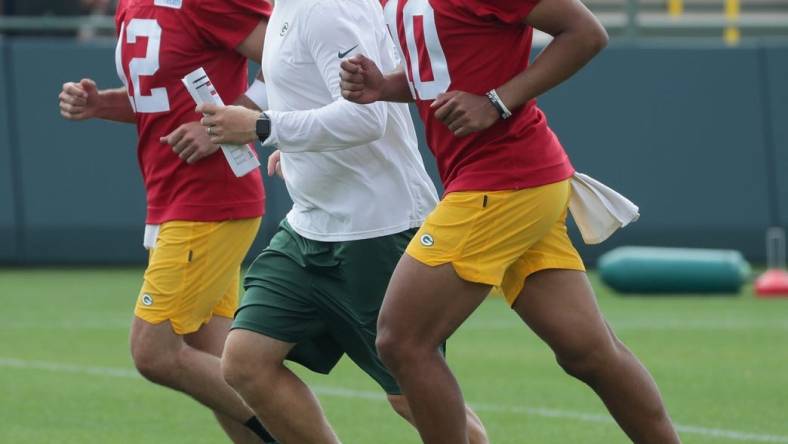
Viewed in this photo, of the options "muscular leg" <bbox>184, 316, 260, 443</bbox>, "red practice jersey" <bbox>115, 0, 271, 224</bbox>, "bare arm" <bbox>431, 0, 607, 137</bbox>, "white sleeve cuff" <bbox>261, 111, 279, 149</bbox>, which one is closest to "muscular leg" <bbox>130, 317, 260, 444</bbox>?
"muscular leg" <bbox>184, 316, 260, 443</bbox>

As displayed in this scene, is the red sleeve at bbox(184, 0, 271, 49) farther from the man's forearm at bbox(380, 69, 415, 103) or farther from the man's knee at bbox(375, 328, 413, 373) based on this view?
the man's knee at bbox(375, 328, 413, 373)

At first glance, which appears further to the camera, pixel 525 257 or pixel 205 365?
pixel 205 365

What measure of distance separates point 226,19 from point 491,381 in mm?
3648

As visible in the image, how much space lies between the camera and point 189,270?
6766 mm

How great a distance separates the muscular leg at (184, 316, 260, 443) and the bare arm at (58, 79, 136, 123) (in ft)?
3.13

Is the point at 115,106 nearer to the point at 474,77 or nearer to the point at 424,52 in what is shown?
the point at 424,52

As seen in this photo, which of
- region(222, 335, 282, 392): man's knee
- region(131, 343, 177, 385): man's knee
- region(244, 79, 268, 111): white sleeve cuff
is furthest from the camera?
region(244, 79, 268, 111): white sleeve cuff

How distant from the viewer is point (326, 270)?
20.1ft

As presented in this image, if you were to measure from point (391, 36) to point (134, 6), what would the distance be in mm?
1346

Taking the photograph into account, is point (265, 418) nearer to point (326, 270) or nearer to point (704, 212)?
point (326, 270)

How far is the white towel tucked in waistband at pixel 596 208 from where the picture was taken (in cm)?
602

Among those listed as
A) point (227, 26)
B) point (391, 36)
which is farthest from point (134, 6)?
point (391, 36)

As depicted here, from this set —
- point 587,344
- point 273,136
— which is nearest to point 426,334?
point 587,344

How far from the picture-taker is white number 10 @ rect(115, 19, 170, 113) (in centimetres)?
682
